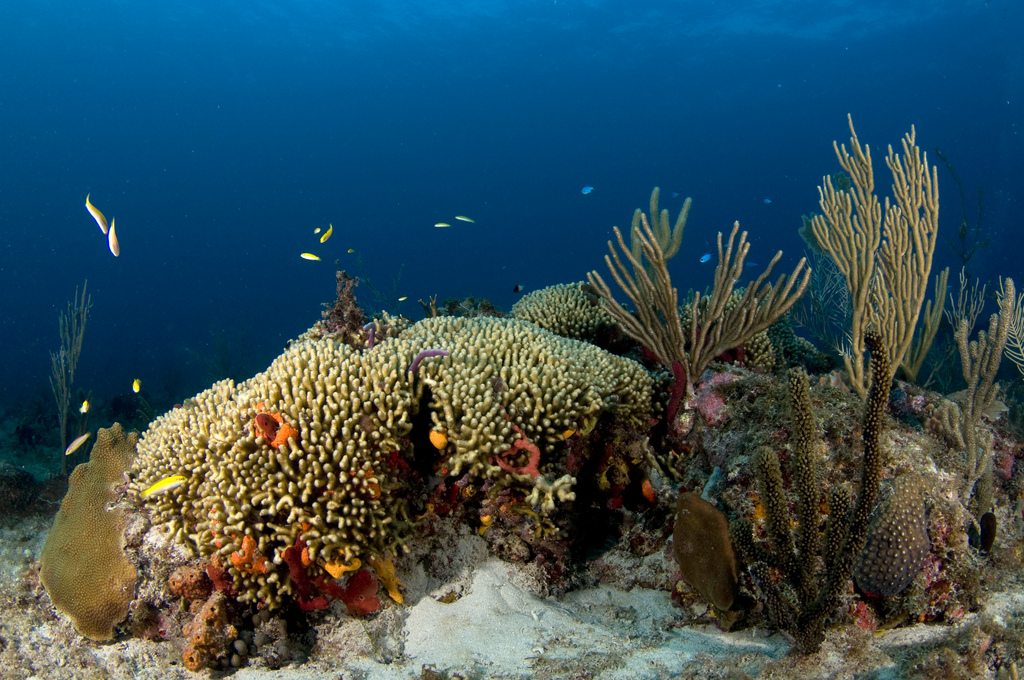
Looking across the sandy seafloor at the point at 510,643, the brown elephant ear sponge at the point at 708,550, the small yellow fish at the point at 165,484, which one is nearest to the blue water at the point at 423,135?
the sandy seafloor at the point at 510,643

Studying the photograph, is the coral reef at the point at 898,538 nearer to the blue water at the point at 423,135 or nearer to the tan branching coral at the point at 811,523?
the tan branching coral at the point at 811,523

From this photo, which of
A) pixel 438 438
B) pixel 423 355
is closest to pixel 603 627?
pixel 438 438

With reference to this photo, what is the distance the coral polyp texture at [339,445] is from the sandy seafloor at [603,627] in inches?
20.6

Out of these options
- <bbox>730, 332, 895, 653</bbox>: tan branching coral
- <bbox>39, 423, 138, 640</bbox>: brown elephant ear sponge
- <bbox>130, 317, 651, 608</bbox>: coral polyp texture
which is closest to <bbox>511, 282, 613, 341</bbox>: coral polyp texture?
<bbox>130, 317, 651, 608</bbox>: coral polyp texture

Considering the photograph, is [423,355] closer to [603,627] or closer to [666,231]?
[603,627]

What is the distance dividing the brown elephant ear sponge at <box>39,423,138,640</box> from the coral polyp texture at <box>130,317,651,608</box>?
34 centimetres

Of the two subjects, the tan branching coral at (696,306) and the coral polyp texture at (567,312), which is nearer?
the tan branching coral at (696,306)

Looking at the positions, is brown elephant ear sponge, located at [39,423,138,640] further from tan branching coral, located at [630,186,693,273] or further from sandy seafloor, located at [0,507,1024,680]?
tan branching coral, located at [630,186,693,273]

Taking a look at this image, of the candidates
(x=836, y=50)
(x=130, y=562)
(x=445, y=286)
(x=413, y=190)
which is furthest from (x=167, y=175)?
(x=130, y=562)

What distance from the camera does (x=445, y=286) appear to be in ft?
328

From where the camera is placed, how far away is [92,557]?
3945 mm

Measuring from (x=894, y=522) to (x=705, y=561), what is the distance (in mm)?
988

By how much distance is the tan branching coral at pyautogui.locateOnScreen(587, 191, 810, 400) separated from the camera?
438 cm

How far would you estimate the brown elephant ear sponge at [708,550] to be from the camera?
9.51 ft
